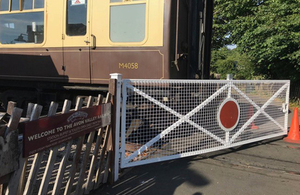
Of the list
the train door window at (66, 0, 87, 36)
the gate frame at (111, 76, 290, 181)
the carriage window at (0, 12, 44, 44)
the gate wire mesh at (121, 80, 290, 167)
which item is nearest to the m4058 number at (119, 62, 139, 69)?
the gate wire mesh at (121, 80, 290, 167)

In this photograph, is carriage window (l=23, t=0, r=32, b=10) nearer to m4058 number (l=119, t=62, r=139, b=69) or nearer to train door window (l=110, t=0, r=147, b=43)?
train door window (l=110, t=0, r=147, b=43)

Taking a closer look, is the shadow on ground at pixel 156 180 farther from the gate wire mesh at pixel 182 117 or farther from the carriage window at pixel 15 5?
the carriage window at pixel 15 5

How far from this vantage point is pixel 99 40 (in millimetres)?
4926

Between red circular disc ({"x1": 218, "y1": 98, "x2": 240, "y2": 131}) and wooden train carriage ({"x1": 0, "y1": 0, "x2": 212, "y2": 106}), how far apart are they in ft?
3.45

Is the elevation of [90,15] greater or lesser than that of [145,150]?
greater

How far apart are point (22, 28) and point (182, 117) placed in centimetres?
427

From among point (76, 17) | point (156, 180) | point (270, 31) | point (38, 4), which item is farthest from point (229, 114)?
point (270, 31)

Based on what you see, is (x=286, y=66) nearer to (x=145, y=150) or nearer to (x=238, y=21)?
(x=238, y=21)

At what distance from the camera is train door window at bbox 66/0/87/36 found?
504 centimetres

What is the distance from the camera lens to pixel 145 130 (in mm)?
3865

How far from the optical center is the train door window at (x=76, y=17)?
5039 millimetres

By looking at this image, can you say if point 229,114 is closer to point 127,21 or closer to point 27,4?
A: point 127,21

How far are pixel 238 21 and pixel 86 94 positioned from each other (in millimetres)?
8439

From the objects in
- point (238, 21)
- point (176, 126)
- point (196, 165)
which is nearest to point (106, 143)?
point (176, 126)
